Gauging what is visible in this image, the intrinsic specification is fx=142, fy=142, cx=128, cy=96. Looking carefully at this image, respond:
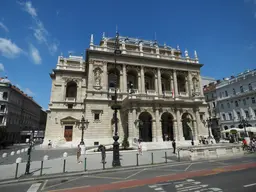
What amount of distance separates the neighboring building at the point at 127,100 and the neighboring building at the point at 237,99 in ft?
37.2

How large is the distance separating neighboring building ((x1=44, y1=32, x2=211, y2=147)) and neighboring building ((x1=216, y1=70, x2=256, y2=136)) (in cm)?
1135

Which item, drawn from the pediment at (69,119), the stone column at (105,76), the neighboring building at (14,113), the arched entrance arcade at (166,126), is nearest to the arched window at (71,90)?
the pediment at (69,119)

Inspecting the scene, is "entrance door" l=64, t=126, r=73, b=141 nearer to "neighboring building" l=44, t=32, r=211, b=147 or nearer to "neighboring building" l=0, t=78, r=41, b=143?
"neighboring building" l=44, t=32, r=211, b=147

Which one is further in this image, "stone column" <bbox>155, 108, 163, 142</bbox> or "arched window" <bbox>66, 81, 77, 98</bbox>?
"arched window" <bbox>66, 81, 77, 98</bbox>

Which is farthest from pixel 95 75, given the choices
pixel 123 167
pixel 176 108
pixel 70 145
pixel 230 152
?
pixel 230 152

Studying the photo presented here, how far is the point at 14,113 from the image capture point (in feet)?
147

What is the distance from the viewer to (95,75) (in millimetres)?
30859

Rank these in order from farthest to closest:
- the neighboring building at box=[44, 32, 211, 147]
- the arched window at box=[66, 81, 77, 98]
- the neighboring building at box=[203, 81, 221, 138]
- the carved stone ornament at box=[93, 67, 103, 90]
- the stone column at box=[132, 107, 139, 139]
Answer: the neighboring building at box=[203, 81, 221, 138]
the arched window at box=[66, 81, 77, 98]
the carved stone ornament at box=[93, 67, 103, 90]
the neighboring building at box=[44, 32, 211, 147]
the stone column at box=[132, 107, 139, 139]

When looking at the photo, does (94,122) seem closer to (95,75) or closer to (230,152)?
(95,75)

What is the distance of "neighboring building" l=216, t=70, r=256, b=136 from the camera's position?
3553cm

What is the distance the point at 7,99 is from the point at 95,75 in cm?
3007

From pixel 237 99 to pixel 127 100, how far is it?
107 feet

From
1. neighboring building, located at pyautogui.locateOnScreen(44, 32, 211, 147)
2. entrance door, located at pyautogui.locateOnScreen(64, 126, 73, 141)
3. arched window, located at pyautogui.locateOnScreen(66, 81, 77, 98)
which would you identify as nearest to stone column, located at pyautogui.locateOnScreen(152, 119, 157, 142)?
neighboring building, located at pyautogui.locateOnScreen(44, 32, 211, 147)

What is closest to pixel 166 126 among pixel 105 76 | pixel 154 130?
pixel 154 130
